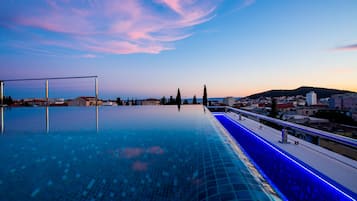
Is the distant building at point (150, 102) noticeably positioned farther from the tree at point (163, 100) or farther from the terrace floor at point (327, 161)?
the terrace floor at point (327, 161)

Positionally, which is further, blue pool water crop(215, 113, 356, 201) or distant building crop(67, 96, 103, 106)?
distant building crop(67, 96, 103, 106)

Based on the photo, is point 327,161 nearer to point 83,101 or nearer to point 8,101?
point 83,101

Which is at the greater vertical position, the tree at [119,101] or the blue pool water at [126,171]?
the tree at [119,101]

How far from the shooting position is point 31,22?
6516 mm

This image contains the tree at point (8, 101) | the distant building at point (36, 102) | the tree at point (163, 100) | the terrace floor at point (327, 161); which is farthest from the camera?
the tree at point (163, 100)


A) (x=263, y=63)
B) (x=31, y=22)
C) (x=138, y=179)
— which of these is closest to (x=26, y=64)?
(x=31, y=22)

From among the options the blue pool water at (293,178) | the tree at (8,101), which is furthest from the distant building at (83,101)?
the blue pool water at (293,178)

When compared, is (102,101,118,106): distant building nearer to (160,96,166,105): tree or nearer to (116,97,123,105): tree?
(116,97,123,105): tree

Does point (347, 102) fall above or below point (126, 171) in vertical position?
above

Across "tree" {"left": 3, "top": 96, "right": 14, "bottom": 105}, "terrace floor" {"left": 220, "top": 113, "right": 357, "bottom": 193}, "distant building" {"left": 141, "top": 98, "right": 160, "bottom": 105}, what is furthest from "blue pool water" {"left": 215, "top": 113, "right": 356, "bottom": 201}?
"tree" {"left": 3, "top": 96, "right": 14, "bottom": 105}

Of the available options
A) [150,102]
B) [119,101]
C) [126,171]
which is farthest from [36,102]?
[126,171]

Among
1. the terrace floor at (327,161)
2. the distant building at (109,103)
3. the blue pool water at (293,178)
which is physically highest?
the distant building at (109,103)

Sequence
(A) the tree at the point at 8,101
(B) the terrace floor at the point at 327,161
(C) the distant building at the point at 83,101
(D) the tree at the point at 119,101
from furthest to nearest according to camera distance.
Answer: (D) the tree at the point at 119,101
(C) the distant building at the point at 83,101
(A) the tree at the point at 8,101
(B) the terrace floor at the point at 327,161

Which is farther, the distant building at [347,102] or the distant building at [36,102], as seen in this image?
the distant building at [36,102]
